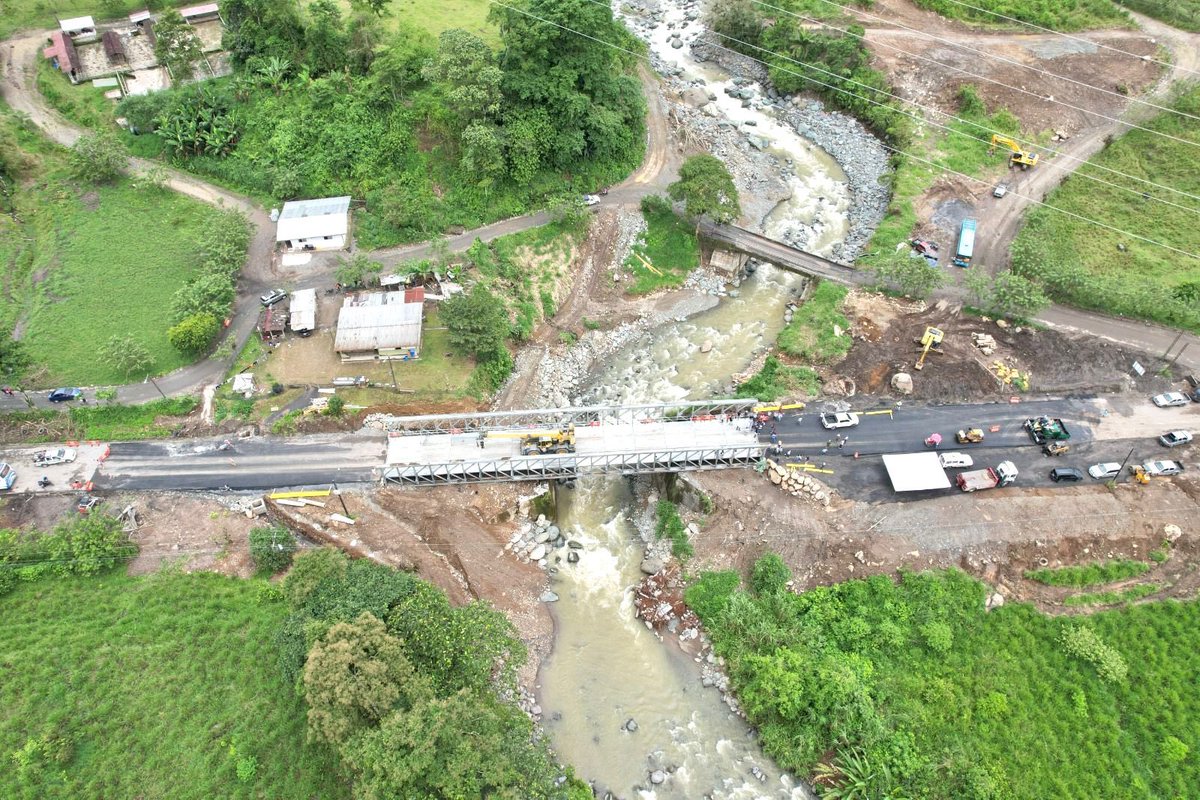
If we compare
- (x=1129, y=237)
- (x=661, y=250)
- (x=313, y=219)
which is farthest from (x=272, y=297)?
(x=1129, y=237)

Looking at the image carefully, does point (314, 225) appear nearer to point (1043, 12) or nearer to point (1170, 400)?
point (1170, 400)

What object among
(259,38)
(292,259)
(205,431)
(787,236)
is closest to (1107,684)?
(787,236)

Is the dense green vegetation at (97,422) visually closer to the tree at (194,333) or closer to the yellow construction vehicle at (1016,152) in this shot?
the tree at (194,333)

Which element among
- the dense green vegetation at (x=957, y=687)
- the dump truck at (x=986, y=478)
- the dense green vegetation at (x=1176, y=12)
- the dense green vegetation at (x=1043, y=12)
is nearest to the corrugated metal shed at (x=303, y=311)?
the dense green vegetation at (x=957, y=687)

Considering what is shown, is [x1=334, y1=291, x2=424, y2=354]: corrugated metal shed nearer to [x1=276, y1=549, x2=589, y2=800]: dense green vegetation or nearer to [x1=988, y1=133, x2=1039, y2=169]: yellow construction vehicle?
[x1=276, y1=549, x2=589, y2=800]: dense green vegetation

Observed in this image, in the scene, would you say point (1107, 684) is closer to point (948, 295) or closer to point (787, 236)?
point (948, 295)
